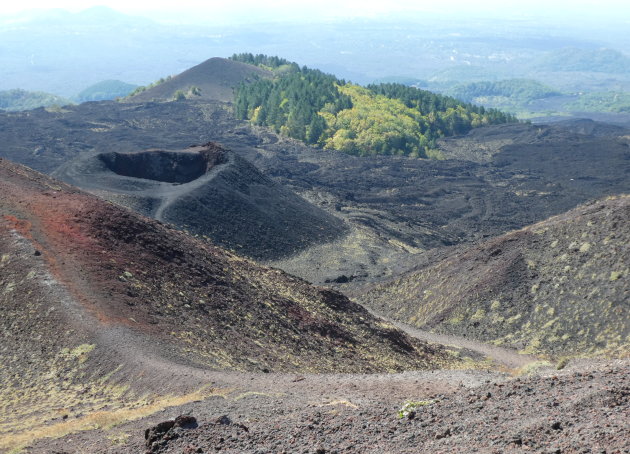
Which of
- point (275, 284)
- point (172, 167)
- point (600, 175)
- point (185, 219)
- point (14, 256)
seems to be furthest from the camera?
point (600, 175)

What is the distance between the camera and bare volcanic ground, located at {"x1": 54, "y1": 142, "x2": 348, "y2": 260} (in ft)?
203

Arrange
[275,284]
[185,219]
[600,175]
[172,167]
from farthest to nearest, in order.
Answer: [600,175] < [172,167] < [185,219] < [275,284]

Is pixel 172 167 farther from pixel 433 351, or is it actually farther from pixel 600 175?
pixel 600 175

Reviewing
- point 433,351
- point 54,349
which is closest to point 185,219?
point 433,351

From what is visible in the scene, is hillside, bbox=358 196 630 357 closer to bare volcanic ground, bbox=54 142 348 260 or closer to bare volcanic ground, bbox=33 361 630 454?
bare volcanic ground, bbox=54 142 348 260

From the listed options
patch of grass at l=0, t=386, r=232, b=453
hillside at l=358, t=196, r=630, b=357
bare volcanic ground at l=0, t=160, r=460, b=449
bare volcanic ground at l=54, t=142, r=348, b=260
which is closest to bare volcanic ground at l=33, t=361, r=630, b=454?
patch of grass at l=0, t=386, r=232, b=453

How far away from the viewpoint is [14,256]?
29641mm

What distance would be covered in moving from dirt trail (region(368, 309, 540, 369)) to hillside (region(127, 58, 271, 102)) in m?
136

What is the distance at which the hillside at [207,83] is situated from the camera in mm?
174375

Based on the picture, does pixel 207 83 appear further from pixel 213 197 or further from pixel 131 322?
pixel 131 322

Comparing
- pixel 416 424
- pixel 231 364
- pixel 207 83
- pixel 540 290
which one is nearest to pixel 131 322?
pixel 231 364

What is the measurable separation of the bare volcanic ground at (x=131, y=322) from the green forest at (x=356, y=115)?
91.1 m

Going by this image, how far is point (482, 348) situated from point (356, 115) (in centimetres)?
10247

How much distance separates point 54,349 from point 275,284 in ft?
51.5
